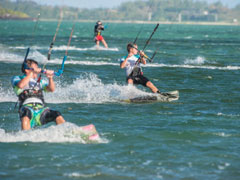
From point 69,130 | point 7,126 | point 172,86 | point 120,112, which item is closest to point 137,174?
point 69,130

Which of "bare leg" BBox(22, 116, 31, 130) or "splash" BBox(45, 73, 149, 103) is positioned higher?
"splash" BBox(45, 73, 149, 103)

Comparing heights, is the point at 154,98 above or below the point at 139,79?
below

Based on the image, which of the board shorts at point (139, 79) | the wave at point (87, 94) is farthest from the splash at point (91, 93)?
the board shorts at point (139, 79)

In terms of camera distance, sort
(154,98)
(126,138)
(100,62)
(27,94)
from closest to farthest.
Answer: (27,94), (126,138), (154,98), (100,62)

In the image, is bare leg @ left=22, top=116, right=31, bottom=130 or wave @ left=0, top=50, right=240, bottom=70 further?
wave @ left=0, top=50, right=240, bottom=70

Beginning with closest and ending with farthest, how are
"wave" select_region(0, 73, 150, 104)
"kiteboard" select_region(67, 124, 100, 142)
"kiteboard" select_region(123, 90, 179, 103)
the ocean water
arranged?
1. the ocean water
2. "kiteboard" select_region(67, 124, 100, 142)
3. "kiteboard" select_region(123, 90, 179, 103)
4. "wave" select_region(0, 73, 150, 104)

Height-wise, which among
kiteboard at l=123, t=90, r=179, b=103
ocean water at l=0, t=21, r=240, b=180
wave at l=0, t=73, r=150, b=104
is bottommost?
ocean water at l=0, t=21, r=240, b=180

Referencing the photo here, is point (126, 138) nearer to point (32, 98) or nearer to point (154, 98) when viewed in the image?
point (32, 98)

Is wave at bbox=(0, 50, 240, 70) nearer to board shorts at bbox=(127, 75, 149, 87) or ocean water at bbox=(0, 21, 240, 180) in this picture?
ocean water at bbox=(0, 21, 240, 180)

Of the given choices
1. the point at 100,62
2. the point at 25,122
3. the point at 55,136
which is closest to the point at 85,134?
the point at 55,136

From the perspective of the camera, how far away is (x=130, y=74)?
15.8 metres

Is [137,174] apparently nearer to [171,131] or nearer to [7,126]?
[171,131]

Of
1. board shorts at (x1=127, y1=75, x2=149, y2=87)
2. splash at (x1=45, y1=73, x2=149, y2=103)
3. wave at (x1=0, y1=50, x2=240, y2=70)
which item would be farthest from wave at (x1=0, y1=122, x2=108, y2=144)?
wave at (x1=0, y1=50, x2=240, y2=70)

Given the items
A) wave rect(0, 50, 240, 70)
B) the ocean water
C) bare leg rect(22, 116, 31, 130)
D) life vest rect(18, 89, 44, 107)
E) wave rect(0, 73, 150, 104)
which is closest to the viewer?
the ocean water
